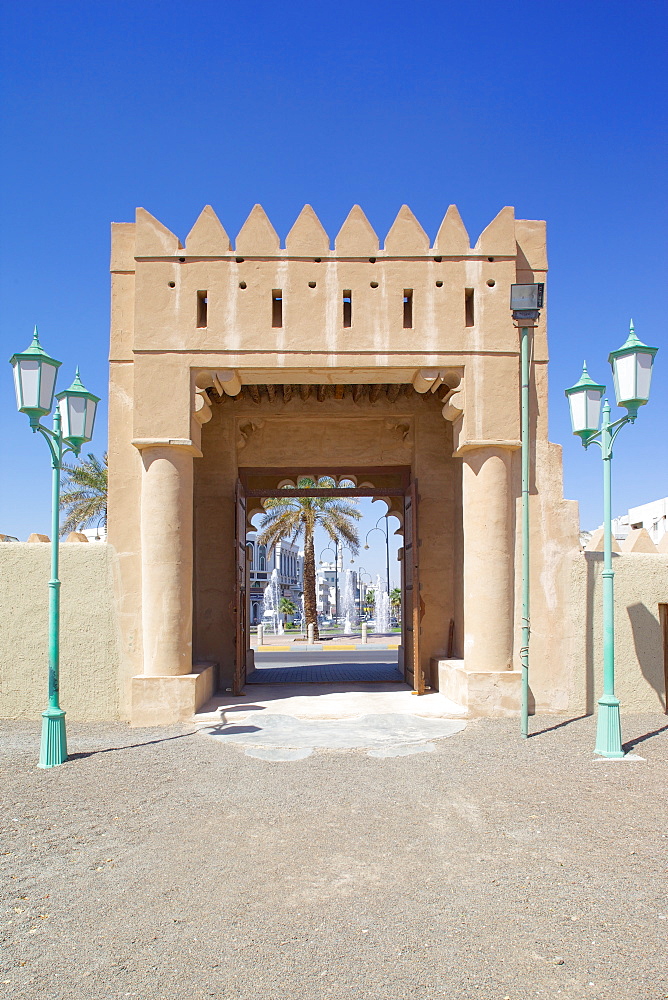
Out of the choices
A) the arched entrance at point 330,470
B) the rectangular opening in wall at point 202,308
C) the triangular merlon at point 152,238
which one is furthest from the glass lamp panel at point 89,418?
the arched entrance at point 330,470

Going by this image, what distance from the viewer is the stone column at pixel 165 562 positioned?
30.9 ft

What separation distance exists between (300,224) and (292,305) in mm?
1253

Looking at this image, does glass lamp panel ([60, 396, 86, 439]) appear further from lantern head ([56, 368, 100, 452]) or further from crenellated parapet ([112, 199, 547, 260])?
crenellated parapet ([112, 199, 547, 260])

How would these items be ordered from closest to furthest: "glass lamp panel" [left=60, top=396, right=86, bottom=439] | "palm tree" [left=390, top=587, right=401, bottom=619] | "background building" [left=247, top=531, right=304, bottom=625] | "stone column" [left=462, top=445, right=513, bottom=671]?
1. "glass lamp panel" [left=60, top=396, right=86, bottom=439]
2. "stone column" [left=462, top=445, right=513, bottom=671]
3. "palm tree" [left=390, top=587, right=401, bottom=619]
4. "background building" [left=247, top=531, right=304, bottom=625]

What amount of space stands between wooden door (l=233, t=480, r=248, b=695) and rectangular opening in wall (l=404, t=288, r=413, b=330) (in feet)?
12.3

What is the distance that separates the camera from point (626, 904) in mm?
4160

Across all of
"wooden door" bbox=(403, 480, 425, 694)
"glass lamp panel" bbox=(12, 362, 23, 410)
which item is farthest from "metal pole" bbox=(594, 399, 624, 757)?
"glass lamp panel" bbox=(12, 362, 23, 410)

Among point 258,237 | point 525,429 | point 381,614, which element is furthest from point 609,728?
point 381,614

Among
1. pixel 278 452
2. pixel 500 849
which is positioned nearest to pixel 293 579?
pixel 278 452

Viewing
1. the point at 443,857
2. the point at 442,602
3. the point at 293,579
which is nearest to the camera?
the point at 443,857

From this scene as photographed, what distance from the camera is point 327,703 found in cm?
1071

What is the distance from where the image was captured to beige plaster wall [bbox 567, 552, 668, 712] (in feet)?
32.0

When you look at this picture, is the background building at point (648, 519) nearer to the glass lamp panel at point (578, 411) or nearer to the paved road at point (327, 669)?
the paved road at point (327, 669)

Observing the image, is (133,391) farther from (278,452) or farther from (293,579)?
(293,579)
